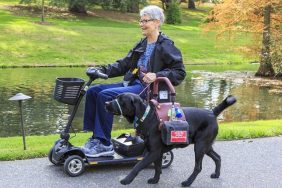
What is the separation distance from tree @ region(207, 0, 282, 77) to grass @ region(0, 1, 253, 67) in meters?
2.69

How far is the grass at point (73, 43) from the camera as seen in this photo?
2788 cm

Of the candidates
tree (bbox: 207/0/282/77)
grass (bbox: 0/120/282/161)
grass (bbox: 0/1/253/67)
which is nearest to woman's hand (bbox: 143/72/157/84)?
grass (bbox: 0/120/282/161)

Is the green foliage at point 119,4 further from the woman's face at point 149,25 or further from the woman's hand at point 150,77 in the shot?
the woman's hand at point 150,77

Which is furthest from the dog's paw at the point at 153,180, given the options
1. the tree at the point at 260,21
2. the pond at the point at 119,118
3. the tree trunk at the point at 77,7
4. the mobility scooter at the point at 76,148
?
the tree trunk at the point at 77,7

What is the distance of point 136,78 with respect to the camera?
638 centimetres

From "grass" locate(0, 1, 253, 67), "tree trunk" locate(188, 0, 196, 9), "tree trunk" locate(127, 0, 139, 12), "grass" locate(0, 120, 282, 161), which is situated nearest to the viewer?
"grass" locate(0, 120, 282, 161)

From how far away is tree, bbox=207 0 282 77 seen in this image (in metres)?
24.7

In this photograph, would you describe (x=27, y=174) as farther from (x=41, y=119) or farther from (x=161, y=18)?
(x=41, y=119)

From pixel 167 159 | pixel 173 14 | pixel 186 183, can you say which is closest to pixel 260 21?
pixel 167 159

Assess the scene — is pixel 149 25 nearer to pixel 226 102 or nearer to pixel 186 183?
pixel 226 102

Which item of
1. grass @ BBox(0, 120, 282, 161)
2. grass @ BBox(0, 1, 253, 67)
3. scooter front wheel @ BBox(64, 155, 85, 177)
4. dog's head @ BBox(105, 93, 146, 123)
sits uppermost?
dog's head @ BBox(105, 93, 146, 123)

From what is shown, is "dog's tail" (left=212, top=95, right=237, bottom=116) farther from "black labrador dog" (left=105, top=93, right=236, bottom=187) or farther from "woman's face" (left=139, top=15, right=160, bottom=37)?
"woman's face" (left=139, top=15, right=160, bottom=37)

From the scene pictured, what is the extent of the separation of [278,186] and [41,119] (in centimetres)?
776

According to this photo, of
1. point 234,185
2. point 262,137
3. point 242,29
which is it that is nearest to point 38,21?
point 242,29
